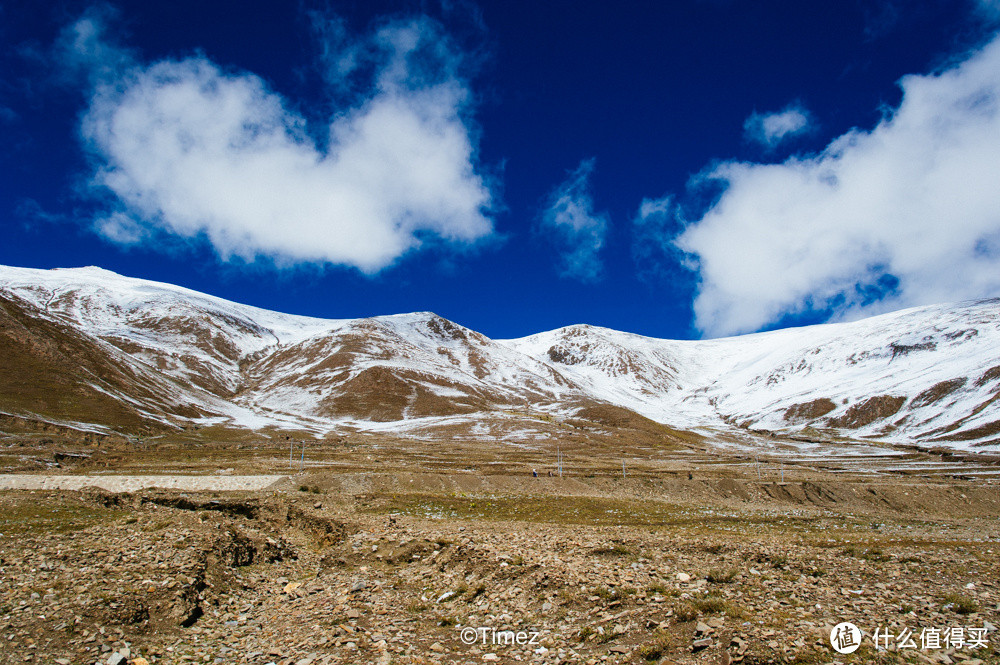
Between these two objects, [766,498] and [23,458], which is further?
[23,458]

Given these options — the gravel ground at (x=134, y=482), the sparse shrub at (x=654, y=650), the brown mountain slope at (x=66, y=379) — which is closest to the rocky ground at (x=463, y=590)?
the sparse shrub at (x=654, y=650)

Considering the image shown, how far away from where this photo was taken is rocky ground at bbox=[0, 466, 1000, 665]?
12.8 m

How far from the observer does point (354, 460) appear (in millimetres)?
80375

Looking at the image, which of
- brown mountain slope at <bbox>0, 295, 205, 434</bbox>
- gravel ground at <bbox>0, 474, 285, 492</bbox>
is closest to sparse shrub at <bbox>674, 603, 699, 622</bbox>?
gravel ground at <bbox>0, 474, 285, 492</bbox>

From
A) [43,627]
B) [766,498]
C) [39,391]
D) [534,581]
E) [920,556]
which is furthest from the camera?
[39,391]

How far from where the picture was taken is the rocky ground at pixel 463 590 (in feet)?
42.0

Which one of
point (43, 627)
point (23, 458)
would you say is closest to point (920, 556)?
point (43, 627)

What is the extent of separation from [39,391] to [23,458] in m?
79.6

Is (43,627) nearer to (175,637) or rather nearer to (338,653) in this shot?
(175,637)

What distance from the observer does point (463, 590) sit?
17.9m

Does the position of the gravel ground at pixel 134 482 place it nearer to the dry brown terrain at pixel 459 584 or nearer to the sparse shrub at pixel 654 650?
the dry brown terrain at pixel 459 584

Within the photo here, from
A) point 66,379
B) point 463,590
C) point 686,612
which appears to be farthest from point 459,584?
point 66,379

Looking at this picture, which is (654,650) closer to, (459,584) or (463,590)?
(463,590)

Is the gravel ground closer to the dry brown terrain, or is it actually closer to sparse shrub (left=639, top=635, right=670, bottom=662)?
the dry brown terrain
